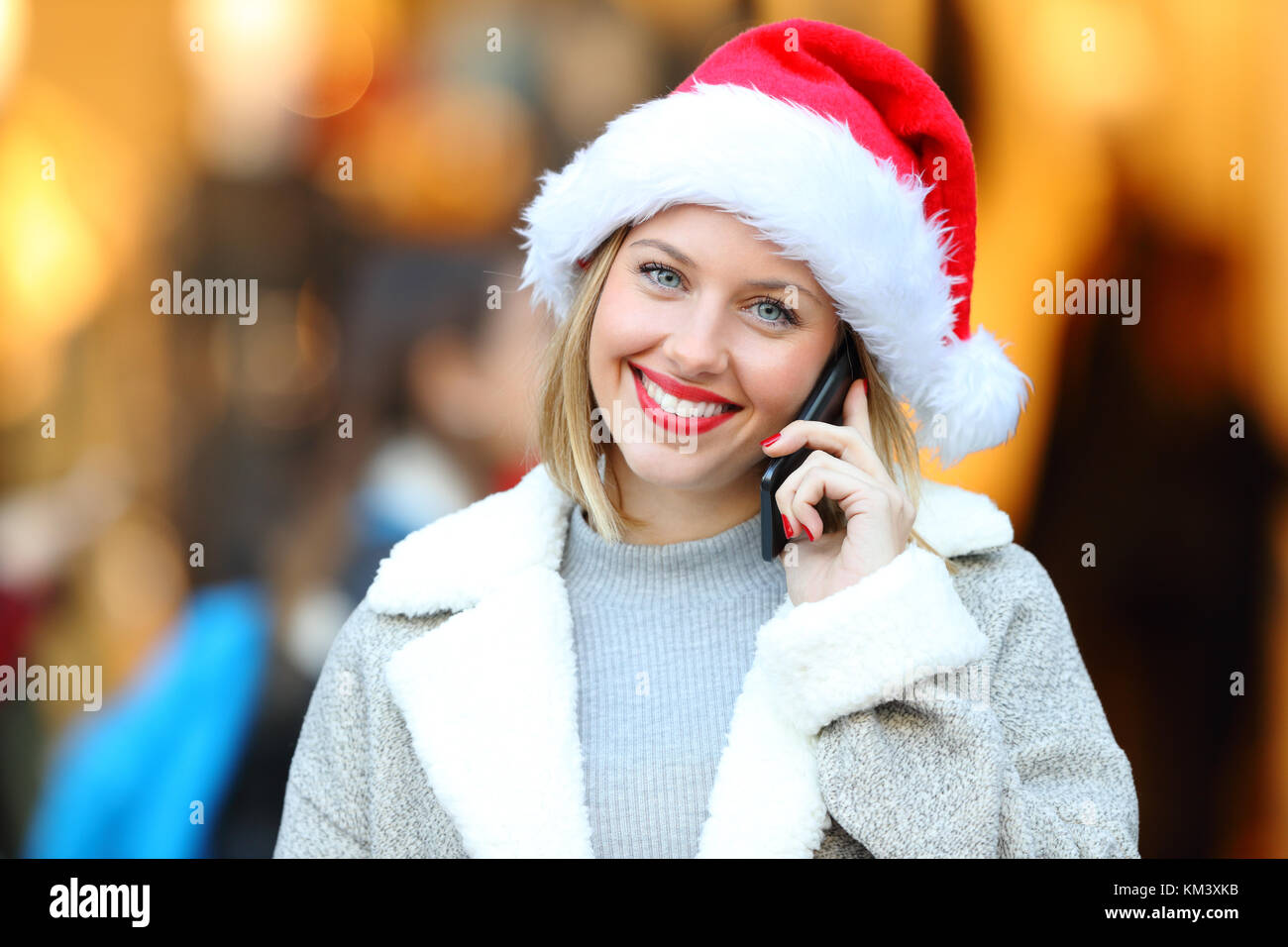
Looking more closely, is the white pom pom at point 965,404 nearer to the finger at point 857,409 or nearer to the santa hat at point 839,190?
the santa hat at point 839,190

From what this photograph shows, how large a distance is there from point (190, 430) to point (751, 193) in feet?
7.80

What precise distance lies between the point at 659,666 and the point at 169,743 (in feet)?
7.28

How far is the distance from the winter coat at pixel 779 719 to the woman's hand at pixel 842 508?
4 cm

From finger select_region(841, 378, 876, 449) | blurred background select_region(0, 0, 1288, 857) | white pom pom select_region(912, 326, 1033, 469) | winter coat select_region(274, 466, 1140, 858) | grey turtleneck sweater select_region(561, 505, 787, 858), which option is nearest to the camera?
winter coat select_region(274, 466, 1140, 858)

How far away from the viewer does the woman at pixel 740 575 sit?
1378 mm

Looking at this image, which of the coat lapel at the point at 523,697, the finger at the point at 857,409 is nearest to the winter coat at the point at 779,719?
the coat lapel at the point at 523,697

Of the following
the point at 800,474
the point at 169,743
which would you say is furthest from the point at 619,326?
the point at 169,743

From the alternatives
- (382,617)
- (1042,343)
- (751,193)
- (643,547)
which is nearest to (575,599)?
(643,547)

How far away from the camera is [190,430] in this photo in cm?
324

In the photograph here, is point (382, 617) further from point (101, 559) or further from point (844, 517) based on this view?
point (101, 559)

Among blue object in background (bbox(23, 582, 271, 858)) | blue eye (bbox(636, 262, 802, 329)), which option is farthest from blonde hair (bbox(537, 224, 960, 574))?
blue object in background (bbox(23, 582, 271, 858))

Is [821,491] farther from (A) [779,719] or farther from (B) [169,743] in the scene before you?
(B) [169,743]

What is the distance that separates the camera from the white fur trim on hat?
1.49m

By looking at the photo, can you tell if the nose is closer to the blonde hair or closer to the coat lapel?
the blonde hair
